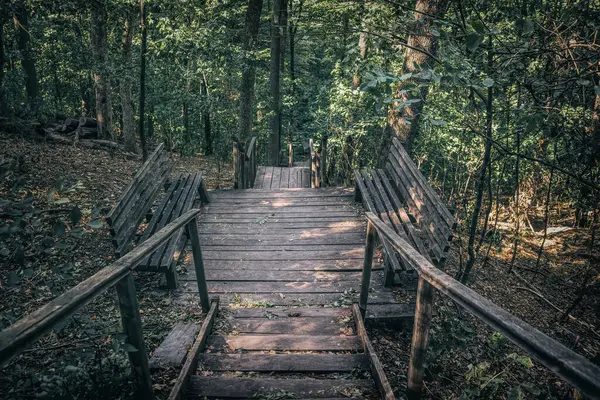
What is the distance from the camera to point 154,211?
17.3ft

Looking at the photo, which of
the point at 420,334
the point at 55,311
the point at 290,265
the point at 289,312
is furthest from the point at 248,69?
the point at 55,311

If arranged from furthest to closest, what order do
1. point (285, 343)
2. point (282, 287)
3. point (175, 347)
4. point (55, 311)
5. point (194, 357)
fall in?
point (282, 287)
point (285, 343)
point (175, 347)
point (194, 357)
point (55, 311)

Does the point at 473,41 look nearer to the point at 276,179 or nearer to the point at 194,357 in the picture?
the point at 194,357

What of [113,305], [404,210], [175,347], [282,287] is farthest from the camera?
[404,210]

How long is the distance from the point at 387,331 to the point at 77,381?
9.33 ft

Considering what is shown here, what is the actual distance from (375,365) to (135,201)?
3.67m

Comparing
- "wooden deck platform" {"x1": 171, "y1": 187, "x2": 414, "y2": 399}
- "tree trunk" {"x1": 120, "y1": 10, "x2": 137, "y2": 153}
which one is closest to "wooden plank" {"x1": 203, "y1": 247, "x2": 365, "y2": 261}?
"wooden deck platform" {"x1": 171, "y1": 187, "x2": 414, "y2": 399}

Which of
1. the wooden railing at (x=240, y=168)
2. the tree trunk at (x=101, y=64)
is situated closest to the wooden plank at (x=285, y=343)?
the wooden railing at (x=240, y=168)

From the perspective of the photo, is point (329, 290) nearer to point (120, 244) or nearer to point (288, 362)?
point (288, 362)

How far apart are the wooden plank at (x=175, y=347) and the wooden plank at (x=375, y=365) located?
4.91 feet

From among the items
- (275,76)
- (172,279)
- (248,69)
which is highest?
(275,76)

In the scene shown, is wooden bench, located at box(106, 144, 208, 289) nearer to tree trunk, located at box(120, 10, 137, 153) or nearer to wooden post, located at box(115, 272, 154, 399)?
wooden post, located at box(115, 272, 154, 399)

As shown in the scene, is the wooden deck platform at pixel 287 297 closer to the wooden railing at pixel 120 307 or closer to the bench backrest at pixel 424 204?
the wooden railing at pixel 120 307

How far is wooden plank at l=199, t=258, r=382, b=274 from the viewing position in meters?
4.64
